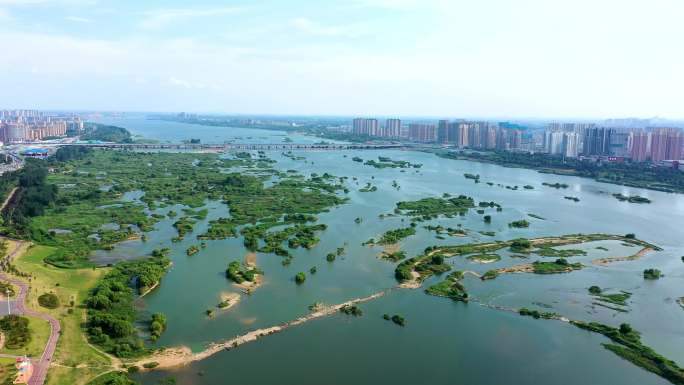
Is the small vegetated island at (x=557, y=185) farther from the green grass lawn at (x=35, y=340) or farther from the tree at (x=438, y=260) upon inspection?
the green grass lawn at (x=35, y=340)

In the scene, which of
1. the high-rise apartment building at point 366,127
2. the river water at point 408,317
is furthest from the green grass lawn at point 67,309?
the high-rise apartment building at point 366,127

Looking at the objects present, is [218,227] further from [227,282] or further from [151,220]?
[227,282]

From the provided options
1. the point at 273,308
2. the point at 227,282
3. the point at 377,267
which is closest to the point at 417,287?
the point at 377,267

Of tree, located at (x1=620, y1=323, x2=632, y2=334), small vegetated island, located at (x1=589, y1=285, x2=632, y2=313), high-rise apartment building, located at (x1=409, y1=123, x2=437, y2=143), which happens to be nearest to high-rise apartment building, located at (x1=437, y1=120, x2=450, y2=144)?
high-rise apartment building, located at (x1=409, y1=123, x2=437, y2=143)

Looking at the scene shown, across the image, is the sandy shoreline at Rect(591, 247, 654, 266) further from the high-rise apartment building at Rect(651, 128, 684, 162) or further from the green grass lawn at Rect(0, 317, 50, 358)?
the high-rise apartment building at Rect(651, 128, 684, 162)

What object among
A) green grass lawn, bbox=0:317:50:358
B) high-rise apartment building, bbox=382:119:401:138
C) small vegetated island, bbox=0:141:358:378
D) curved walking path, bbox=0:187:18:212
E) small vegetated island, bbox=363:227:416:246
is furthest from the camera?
high-rise apartment building, bbox=382:119:401:138
